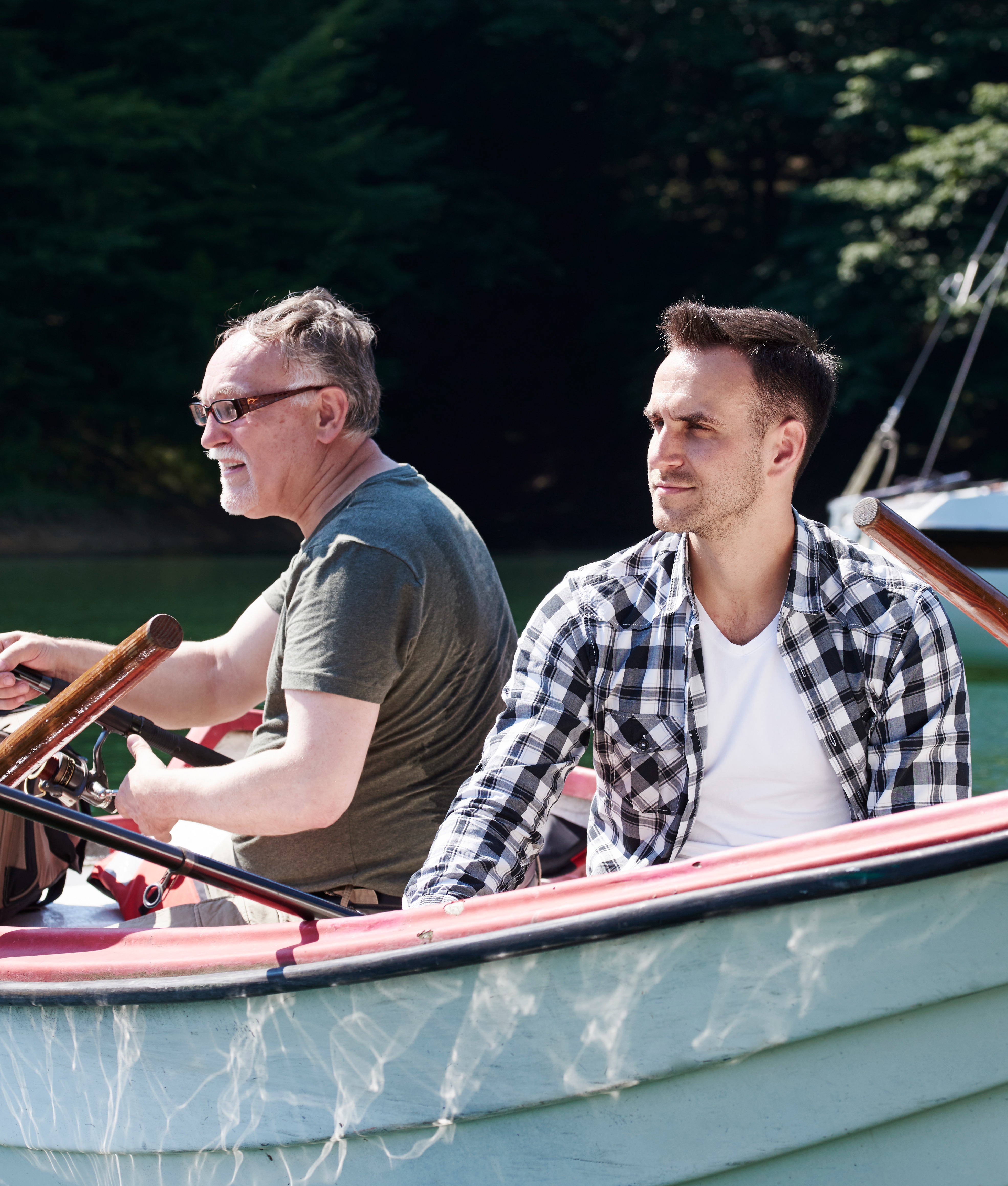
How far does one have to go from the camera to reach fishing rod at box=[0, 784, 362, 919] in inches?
65.4

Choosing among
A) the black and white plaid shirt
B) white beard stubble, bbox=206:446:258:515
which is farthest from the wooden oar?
white beard stubble, bbox=206:446:258:515

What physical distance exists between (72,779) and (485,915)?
0.99 m

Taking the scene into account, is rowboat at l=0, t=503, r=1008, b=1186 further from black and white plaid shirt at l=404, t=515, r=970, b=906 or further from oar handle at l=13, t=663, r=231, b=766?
oar handle at l=13, t=663, r=231, b=766

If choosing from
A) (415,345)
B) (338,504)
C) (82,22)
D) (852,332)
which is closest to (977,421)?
(852,332)

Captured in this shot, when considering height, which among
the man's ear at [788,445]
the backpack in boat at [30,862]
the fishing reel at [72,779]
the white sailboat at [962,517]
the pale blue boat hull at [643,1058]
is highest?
the white sailboat at [962,517]

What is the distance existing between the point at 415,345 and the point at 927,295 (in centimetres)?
840

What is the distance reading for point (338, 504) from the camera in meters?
2.02

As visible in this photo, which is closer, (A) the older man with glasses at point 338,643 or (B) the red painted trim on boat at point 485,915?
(B) the red painted trim on boat at point 485,915

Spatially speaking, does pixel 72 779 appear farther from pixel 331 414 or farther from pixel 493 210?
pixel 493 210

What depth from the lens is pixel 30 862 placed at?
2.38 m

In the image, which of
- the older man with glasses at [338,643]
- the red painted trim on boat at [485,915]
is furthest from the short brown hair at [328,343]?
the red painted trim on boat at [485,915]

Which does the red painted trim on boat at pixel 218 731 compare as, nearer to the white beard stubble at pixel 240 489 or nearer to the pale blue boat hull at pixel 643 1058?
the white beard stubble at pixel 240 489

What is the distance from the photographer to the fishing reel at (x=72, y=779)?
218 centimetres

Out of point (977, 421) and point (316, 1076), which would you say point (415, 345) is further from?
point (316, 1076)
